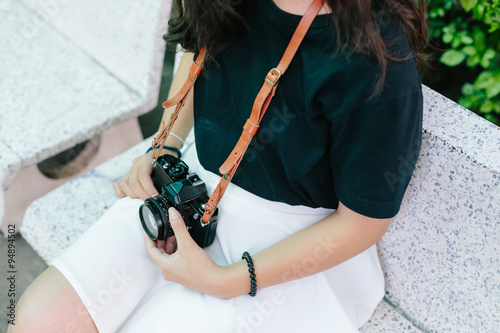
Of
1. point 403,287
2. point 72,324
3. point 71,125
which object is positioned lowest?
point 403,287

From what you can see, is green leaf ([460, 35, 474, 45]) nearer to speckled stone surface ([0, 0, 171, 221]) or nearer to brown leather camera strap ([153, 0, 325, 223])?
brown leather camera strap ([153, 0, 325, 223])

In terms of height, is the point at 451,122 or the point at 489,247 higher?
the point at 451,122

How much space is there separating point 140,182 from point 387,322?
30.6 inches

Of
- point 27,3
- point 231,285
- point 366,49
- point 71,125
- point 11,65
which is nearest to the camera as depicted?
point 366,49

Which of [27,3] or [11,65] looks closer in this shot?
[11,65]

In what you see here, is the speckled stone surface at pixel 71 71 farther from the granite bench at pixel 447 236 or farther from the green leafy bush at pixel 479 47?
the granite bench at pixel 447 236

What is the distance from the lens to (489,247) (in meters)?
0.95

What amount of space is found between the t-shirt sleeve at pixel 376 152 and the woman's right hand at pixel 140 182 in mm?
512

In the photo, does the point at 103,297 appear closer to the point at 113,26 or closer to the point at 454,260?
the point at 454,260

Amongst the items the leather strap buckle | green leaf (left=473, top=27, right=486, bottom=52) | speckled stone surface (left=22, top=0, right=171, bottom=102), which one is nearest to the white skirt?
the leather strap buckle

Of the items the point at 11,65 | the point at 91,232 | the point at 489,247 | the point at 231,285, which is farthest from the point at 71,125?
the point at 489,247

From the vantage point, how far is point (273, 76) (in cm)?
83

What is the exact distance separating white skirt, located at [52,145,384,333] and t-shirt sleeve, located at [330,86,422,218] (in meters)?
0.20

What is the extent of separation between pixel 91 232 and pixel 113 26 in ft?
4.08
